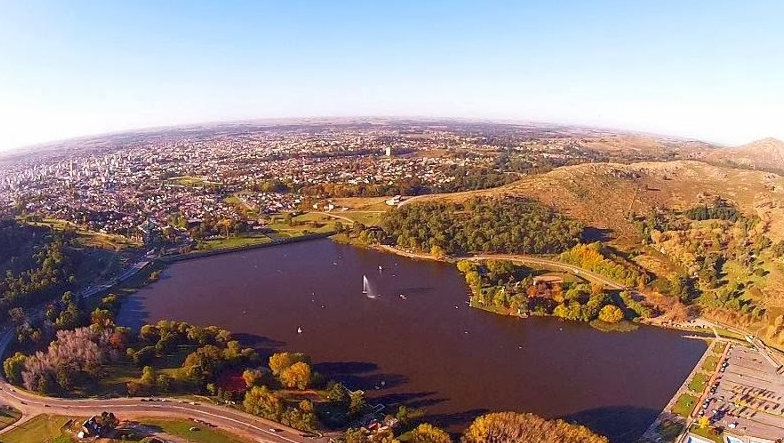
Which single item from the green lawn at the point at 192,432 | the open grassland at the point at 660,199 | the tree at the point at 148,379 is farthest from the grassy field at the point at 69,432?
the open grassland at the point at 660,199

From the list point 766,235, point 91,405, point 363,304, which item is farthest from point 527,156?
point 91,405

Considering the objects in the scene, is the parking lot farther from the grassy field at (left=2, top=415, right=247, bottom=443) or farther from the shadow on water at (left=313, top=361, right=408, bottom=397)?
the grassy field at (left=2, top=415, right=247, bottom=443)

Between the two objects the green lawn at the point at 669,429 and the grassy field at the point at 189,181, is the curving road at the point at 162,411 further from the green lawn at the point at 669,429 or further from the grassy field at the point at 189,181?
the grassy field at the point at 189,181

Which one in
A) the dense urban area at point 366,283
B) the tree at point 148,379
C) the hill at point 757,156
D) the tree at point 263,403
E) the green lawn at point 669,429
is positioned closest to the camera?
the tree at point 263,403

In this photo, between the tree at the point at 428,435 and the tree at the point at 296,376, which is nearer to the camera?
the tree at the point at 428,435

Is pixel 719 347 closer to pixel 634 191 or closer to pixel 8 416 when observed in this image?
pixel 634 191

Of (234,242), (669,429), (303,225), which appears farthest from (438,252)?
(669,429)

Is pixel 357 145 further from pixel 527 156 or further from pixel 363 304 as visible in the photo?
pixel 363 304
